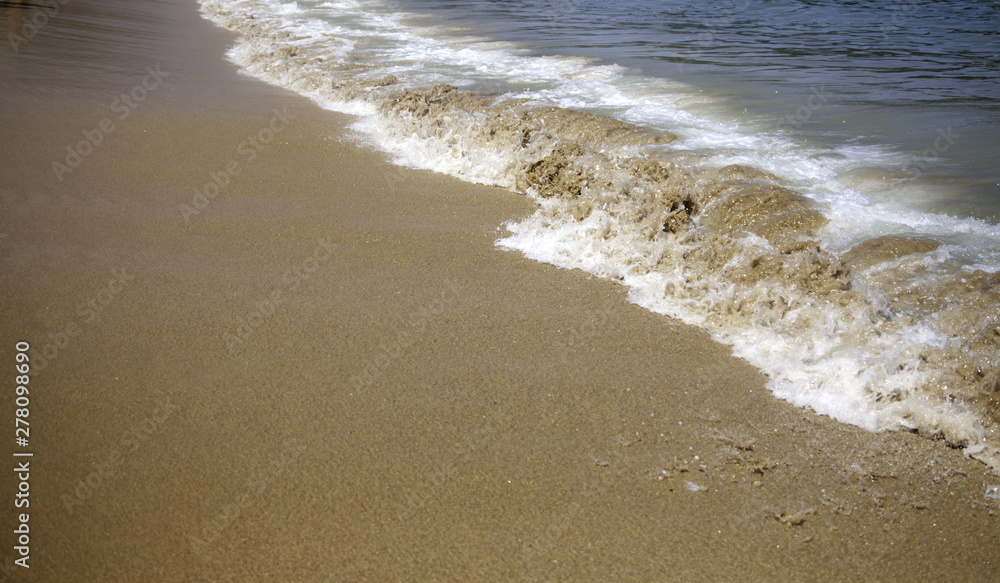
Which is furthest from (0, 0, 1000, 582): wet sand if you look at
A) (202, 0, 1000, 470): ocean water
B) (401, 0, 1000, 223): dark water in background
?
(401, 0, 1000, 223): dark water in background

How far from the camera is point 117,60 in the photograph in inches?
378

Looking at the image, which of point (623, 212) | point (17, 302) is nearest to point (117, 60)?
point (17, 302)

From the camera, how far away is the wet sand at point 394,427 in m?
2.54

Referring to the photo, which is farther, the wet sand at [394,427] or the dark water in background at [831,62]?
the dark water in background at [831,62]

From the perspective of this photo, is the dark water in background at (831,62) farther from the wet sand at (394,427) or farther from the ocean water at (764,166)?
the wet sand at (394,427)

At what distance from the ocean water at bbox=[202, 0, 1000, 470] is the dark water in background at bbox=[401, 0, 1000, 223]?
4 cm

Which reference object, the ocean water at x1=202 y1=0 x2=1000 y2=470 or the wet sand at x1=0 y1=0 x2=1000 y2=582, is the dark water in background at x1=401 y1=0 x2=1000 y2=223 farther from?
the wet sand at x1=0 y1=0 x2=1000 y2=582

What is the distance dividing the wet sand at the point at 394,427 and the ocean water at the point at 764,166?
36 centimetres

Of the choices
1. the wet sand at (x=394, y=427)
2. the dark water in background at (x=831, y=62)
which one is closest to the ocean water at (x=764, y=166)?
the dark water in background at (x=831, y=62)

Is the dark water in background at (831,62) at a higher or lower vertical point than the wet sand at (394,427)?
higher

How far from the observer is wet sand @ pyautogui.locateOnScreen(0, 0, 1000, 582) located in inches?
99.9

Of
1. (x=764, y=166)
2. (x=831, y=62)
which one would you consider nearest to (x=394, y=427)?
(x=764, y=166)

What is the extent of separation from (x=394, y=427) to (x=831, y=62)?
9.44 meters

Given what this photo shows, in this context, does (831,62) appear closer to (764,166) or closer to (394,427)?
(764,166)
